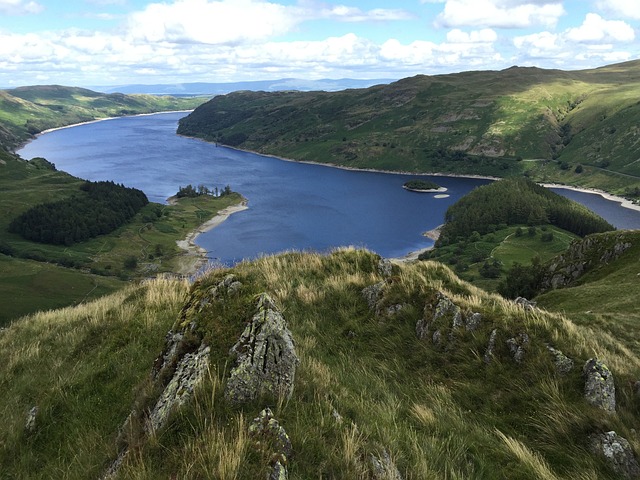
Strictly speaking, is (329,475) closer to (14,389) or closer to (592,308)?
(14,389)

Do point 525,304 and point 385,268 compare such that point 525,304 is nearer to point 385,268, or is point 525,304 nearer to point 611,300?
point 385,268

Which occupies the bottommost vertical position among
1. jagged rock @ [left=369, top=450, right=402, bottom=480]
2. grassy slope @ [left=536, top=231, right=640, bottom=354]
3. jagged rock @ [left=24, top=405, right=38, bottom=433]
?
grassy slope @ [left=536, top=231, right=640, bottom=354]

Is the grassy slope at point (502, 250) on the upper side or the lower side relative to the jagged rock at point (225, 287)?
lower

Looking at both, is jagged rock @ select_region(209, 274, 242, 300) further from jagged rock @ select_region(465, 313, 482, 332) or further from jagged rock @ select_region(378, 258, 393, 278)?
jagged rock @ select_region(378, 258, 393, 278)

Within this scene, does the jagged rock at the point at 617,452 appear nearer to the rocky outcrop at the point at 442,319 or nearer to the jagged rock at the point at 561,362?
the jagged rock at the point at 561,362

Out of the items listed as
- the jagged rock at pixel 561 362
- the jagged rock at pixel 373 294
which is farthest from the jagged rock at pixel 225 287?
the jagged rock at pixel 561 362

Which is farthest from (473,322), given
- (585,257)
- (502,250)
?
(502,250)

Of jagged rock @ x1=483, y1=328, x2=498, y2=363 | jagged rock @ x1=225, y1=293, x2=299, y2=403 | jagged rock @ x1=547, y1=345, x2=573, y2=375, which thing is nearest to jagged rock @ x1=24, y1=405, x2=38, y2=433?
jagged rock @ x1=225, y1=293, x2=299, y2=403
